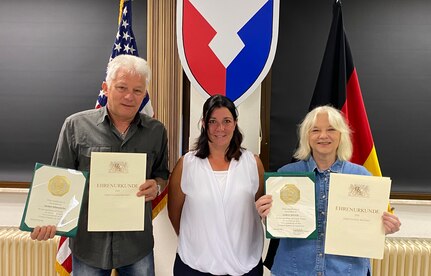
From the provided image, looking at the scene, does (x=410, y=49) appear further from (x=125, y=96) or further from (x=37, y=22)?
(x=37, y=22)

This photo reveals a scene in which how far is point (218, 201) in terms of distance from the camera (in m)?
1.42

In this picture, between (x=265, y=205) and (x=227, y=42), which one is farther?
(x=227, y=42)

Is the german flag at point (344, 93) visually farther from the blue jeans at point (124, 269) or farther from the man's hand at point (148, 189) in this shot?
→ the blue jeans at point (124, 269)

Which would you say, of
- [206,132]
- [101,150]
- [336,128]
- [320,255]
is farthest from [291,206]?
[101,150]

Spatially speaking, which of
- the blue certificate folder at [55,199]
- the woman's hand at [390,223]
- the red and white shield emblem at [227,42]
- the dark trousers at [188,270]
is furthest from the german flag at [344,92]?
the blue certificate folder at [55,199]

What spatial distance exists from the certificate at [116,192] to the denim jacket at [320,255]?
62cm

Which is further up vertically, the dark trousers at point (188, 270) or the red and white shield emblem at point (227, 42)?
the red and white shield emblem at point (227, 42)

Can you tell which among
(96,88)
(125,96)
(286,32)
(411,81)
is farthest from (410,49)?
(96,88)

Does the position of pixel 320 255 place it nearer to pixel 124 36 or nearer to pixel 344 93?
pixel 344 93

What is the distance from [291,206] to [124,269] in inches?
31.3

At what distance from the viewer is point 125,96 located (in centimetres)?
139

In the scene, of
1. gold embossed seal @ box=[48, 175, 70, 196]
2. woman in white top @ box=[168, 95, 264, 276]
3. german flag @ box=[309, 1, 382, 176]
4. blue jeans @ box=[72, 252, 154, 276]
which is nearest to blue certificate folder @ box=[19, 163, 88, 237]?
gold embossed seal @ box=[48, 175, 70, 196]

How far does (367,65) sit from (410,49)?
1.10 feet

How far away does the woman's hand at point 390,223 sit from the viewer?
1.28m
